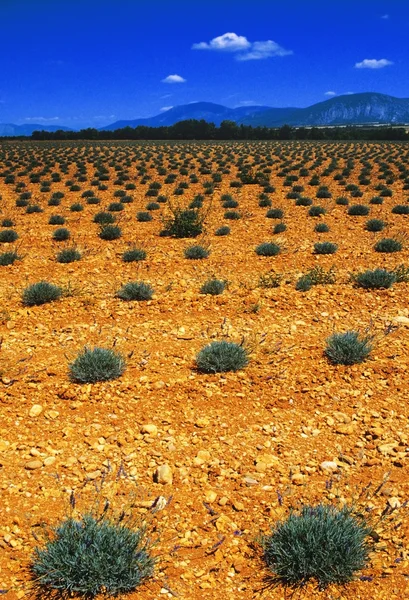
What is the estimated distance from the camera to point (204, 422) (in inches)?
185

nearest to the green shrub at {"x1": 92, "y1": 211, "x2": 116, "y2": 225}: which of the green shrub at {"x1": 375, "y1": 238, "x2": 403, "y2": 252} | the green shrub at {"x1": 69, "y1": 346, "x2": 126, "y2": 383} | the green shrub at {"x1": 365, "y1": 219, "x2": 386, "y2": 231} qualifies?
the green shrub at {"x1": 365, "y1": 219, "x2": 386, "y2": 231}

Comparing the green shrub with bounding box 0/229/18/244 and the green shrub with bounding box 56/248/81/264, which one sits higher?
the green shrub with bounding box 0/229/18/244

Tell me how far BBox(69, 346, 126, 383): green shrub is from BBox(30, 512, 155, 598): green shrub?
237 cm

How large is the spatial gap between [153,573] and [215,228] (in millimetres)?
11842

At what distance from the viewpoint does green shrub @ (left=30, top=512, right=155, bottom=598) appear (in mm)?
2900

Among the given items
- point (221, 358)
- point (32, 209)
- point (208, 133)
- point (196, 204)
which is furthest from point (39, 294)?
point (208, 133)

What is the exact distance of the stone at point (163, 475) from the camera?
3.92 metres

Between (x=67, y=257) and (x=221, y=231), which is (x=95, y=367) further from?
(x=221, y=231)

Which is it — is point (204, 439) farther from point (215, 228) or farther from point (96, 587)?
point (215, 228)

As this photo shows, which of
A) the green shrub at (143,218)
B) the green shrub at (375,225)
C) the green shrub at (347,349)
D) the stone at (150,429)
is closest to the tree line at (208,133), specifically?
the green shrub at (375,225)

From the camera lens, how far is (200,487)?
3.88 meters

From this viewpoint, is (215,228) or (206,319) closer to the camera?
(206,319)

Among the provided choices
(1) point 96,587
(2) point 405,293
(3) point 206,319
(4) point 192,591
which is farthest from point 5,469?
(2) point 405,293

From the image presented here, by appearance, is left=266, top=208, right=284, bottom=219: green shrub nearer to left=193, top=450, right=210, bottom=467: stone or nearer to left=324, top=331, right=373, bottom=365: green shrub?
left=324, top=331, right=373, bottom=365: green shrub
